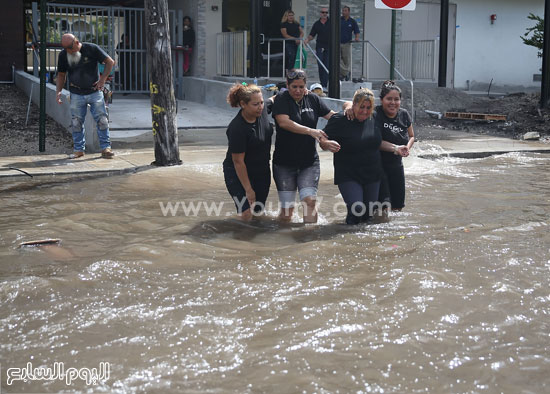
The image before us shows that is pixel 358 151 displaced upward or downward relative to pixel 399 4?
downward

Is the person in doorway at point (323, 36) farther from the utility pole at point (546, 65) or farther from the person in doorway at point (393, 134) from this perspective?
the person in doorway at point (393, 134)

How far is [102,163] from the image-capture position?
441 inches

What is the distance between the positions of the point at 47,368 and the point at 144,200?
16.0ft

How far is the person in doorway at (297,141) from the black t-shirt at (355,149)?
0.71 ft

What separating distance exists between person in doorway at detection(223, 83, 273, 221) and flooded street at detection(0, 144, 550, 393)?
0.37 m

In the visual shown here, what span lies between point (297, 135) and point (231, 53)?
13241 mm

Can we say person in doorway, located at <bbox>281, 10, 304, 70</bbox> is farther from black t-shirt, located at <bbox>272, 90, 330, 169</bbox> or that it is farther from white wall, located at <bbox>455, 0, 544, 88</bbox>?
black t-shirt, located at <bbox>272, 90, 330, 169</bbox>

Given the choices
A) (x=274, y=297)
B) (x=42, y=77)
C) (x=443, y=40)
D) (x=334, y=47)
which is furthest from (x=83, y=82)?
(x=443, y=40)

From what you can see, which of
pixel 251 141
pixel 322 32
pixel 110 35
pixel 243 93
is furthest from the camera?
pixel 110 35

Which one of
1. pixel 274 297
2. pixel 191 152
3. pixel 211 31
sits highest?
pixel 211 31

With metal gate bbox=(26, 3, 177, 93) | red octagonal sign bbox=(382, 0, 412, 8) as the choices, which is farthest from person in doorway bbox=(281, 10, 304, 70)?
red octagonal sign bbox=(382, 0, 412, 8)

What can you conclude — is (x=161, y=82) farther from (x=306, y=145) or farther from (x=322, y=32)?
(x=322, y=32)

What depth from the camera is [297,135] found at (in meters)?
7.18

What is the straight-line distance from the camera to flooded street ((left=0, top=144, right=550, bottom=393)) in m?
4.07
